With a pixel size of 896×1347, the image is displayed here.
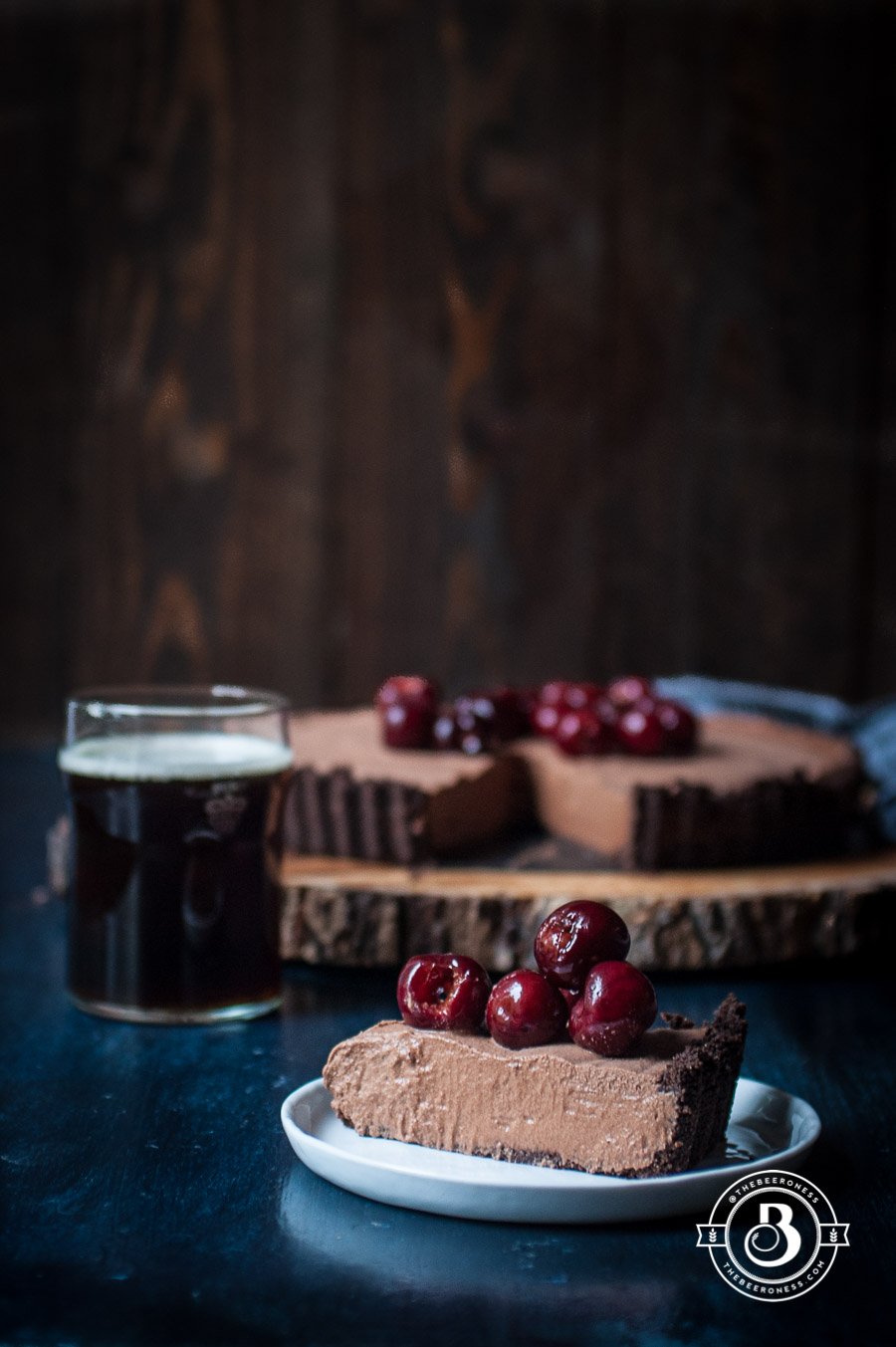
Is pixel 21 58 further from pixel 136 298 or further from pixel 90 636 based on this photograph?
pixel 90 636

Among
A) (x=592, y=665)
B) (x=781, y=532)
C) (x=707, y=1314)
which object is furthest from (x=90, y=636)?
(x=707, y=1314)

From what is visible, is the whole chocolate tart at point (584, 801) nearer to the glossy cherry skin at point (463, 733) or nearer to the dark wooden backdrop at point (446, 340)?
the glossy cherry skin at point (463, 733)

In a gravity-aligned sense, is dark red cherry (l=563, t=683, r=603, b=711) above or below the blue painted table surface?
above

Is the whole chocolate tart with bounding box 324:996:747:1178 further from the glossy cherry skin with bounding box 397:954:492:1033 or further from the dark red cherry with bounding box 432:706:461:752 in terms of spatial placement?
the dark red cherry with bounding box 432:706:461:752

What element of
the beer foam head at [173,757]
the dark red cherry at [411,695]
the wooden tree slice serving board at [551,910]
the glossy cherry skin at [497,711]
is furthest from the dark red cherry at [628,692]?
the beer foam head at [173,757]

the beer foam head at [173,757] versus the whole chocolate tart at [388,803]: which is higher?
the beer foam head at [173,757]
